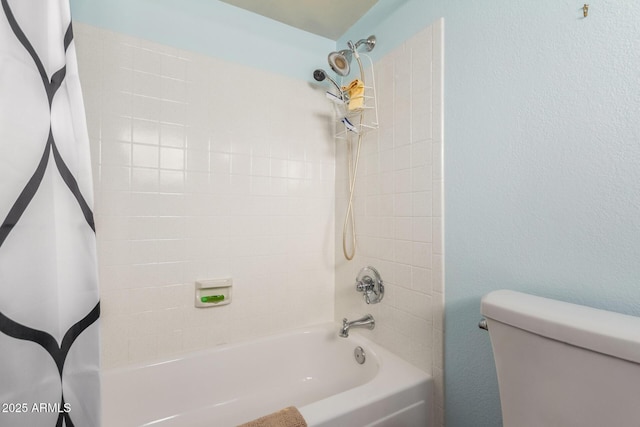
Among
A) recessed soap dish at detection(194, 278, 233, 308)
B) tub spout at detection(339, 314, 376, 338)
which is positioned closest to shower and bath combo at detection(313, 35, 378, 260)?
tub spout at detection(339, 314, 376, 338)

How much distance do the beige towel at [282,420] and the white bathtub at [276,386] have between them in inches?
1.8

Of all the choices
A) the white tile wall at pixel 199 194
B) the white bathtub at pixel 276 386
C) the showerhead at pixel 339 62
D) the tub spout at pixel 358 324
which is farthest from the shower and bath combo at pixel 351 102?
the white bathtub at pixel 276 386

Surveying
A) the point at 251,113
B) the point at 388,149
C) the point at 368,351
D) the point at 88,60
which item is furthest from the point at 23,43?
the point at 368,351

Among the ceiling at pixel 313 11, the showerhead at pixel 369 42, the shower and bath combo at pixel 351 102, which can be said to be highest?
the ceiling at pixel 313 11

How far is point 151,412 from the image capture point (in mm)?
1221

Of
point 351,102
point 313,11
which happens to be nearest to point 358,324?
point 351,102

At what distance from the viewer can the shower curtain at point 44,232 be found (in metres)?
0.46

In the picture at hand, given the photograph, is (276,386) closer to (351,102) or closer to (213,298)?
(213,298)

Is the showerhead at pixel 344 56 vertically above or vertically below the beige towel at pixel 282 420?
above

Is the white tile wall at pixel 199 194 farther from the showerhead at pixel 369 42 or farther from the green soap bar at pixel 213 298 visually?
the showerhead at pixel 369 42

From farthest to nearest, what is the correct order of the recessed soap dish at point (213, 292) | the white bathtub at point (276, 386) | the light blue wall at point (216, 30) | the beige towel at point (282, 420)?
1. the recessed soap dish at point (213, 292)
2. the light blue wall at point (216, 30)
3. the white bathtub at point (276, 386)
4. the beige towel at point (282, 420)

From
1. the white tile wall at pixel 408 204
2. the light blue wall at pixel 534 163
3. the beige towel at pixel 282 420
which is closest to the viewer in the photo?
the light blue wall at pixel 534 163

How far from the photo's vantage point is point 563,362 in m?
A: 0.62

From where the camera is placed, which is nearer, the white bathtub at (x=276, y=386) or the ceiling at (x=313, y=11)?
the white bathtub at (x=276, y=386)
